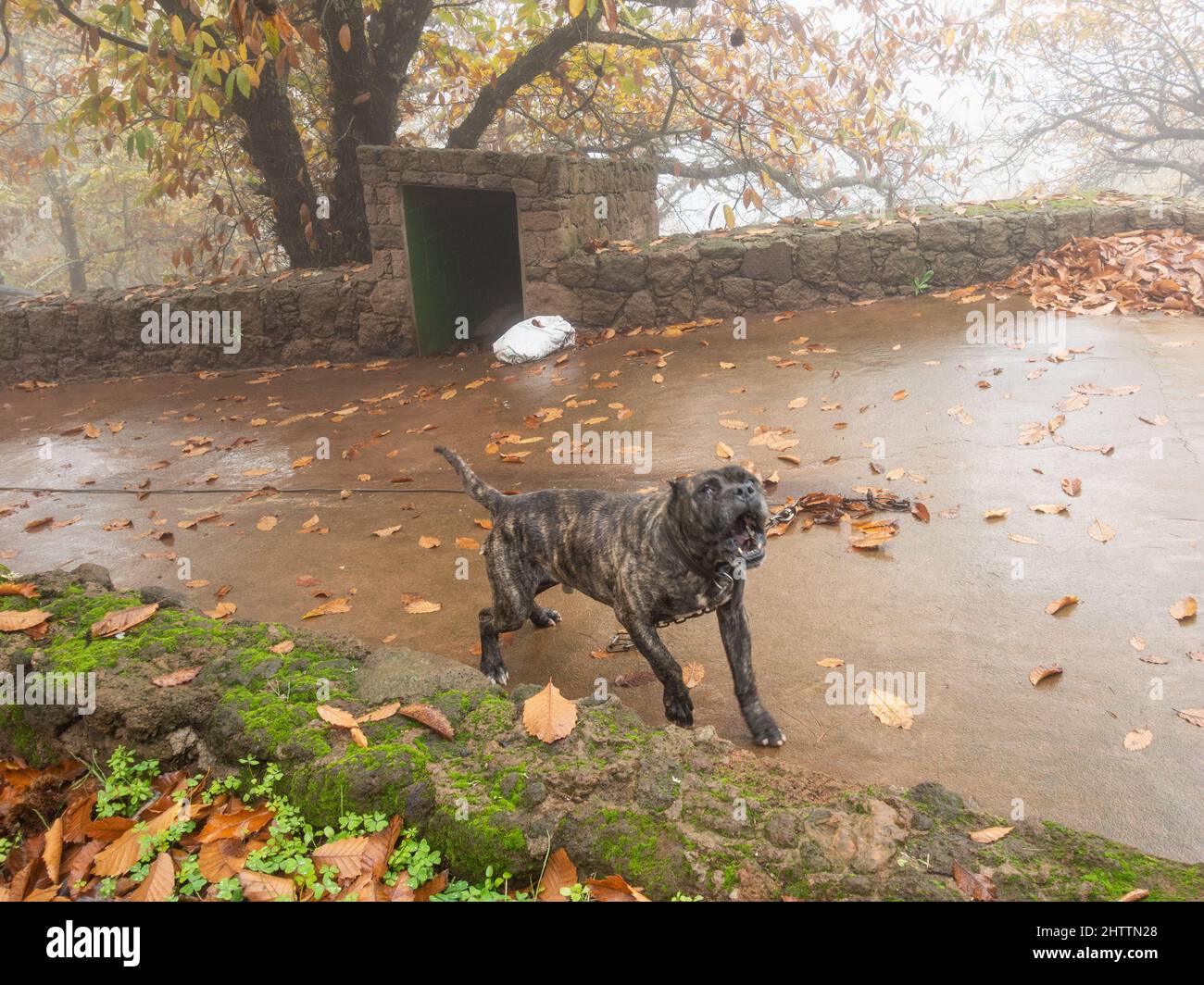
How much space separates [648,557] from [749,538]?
46cm

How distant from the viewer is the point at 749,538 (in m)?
3.20

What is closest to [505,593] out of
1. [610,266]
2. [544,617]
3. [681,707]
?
[544,617]

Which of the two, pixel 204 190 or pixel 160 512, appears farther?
pixel 204 190

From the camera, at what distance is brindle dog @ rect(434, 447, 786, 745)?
3215mm

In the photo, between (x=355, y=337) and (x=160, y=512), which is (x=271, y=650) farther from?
(x=355, y=337)

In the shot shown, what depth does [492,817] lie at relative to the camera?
240cm

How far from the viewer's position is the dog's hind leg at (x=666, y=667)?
3520mm

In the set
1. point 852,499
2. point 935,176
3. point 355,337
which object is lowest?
point 852,499

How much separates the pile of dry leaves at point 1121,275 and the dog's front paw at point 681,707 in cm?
712

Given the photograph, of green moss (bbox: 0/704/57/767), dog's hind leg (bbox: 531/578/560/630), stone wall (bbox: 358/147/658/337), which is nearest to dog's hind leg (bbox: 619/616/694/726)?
dog's hind leg (bbox: 531/578/560/630)

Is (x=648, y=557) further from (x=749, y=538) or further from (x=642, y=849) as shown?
(x=642, y=849)

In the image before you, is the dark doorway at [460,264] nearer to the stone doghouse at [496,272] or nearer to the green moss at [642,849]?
the stone doghouse at [496,272]

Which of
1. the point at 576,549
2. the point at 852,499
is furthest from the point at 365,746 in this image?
the point at 852,499
